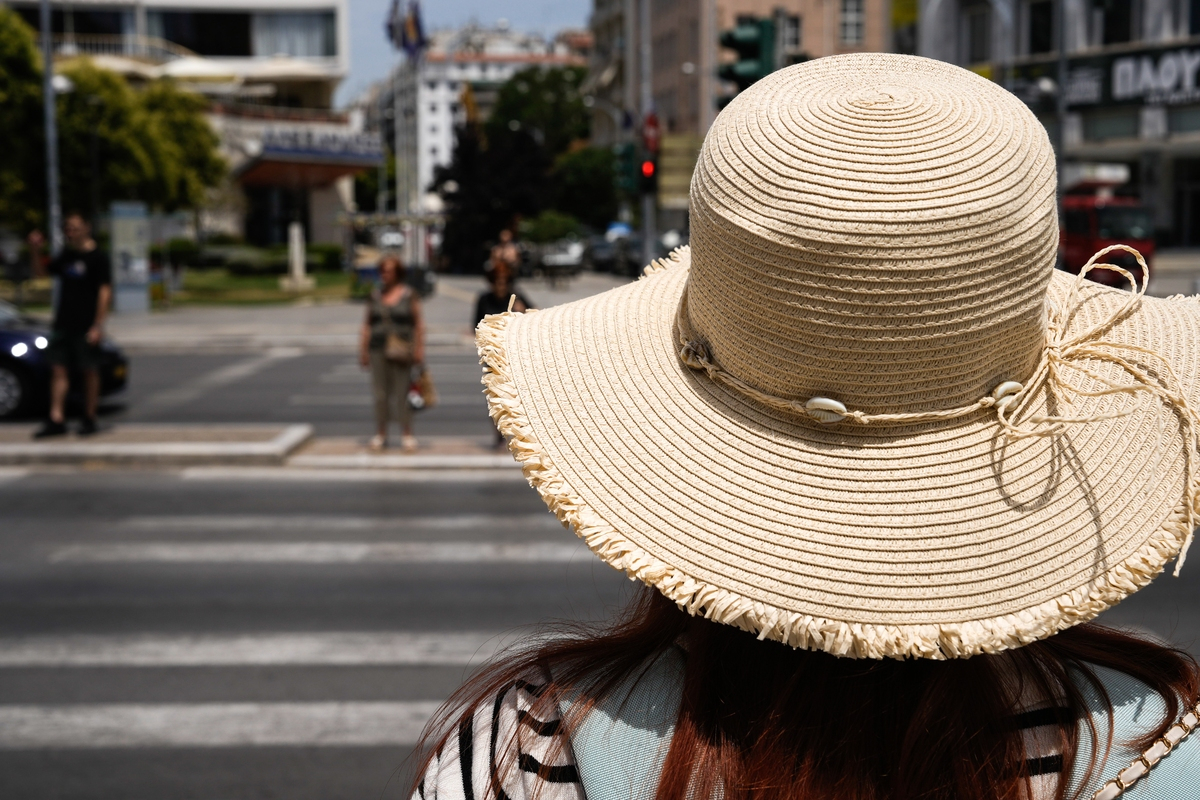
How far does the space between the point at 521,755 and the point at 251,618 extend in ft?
17.5

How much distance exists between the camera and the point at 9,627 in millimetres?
6211

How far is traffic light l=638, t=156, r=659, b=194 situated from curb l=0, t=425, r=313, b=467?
31.5 feet

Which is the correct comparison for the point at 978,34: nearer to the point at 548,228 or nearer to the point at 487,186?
the point at 548,228

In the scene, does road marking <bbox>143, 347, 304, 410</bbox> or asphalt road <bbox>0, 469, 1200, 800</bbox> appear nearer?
asphalt road <bbox>0, 469, 1200, 800</bbox>

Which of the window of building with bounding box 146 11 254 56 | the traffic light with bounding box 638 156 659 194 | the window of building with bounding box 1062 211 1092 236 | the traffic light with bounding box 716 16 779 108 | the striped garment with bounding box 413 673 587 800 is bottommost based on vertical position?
the striped garment with bounding box 413 673 587 800

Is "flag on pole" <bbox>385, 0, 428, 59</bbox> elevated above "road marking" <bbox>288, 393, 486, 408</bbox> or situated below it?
above

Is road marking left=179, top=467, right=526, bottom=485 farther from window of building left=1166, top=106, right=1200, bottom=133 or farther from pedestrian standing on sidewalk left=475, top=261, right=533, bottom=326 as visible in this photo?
window of building left=1166, top=106, right=1200, bottom=133

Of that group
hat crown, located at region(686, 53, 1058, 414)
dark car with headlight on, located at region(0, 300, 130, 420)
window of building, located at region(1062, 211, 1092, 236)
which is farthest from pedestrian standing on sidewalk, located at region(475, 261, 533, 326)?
window of building, located at region(1062, 211, 1092, 236)

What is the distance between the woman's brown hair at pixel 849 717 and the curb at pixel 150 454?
31.8 feet

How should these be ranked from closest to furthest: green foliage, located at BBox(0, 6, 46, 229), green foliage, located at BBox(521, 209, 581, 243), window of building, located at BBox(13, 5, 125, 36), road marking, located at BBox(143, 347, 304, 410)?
road marking, located at BBox(143, 347, 304, 410) < green foliage, located at BBox(0, 6, 46, 229) < green foliage, located at BBox(521, 209, 581, 243) < window of building, located at BBox(13, 5, 125, 36)

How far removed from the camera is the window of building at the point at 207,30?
216 ft

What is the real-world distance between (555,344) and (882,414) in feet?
1.51

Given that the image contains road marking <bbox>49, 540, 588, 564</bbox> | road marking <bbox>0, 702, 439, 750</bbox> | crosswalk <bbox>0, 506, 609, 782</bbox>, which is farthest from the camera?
road marking <bbox>49, 540, 588, 564</bbox>

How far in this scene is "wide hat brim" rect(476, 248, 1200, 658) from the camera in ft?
4.14
